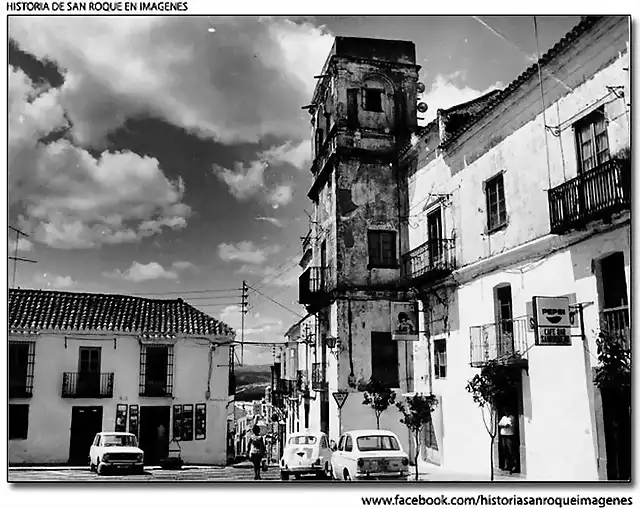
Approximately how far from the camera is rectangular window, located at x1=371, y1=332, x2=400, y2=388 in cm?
1159

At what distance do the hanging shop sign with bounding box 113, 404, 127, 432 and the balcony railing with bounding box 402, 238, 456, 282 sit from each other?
487cm

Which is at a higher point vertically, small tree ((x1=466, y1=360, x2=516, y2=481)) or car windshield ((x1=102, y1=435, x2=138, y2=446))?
small tree ((x1=466, y1=360, x2=516, y2=481))

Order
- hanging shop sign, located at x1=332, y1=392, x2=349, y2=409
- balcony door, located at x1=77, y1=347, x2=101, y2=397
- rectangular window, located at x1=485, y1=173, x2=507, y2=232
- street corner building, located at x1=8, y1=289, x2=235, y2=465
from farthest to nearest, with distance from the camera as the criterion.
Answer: hanging shop sign, located at x1=332, y1=392, x2=349, y2=409, rectangular window, located at x1=485, y1=173, x2=507, y2=232, balcony door, located at x1=77, y1=347, x2=101, y2=397, street corner building, located at x1=8, y1=289, x2=235, y2=465

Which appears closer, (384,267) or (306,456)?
(306,456)

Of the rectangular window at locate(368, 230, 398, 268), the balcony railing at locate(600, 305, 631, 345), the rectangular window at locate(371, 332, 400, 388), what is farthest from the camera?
the rectangular window at locate(368, 230, 398, 268)

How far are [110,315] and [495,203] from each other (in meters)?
5.54

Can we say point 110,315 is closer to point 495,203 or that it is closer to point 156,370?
point 156,370

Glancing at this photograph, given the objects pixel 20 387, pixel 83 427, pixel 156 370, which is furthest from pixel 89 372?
pixel 20 387

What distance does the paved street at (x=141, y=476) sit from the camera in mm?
7777

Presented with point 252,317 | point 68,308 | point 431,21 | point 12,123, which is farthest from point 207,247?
point 431,21

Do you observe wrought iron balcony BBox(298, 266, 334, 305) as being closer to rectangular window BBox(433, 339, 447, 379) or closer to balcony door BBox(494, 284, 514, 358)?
rectangular window BBox(433, 339, 447, 379)

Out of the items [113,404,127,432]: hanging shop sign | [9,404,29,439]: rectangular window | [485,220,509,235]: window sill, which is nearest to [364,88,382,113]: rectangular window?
[485,220,509,235]: window sill

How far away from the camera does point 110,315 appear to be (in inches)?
371

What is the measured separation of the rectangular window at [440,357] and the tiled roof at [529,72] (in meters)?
3.09
